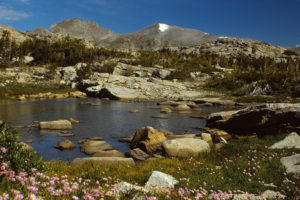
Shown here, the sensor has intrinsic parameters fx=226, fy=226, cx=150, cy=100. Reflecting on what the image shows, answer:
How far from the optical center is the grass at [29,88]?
52.7 meters

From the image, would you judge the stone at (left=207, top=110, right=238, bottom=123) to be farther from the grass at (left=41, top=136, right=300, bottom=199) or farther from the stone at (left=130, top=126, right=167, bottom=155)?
the grass at (left=41, top=136, right=300, bottom=199)

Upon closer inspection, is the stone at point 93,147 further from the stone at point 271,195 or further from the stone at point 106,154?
the stone at point 271,195

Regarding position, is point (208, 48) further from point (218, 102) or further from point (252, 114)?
point (252, 114)

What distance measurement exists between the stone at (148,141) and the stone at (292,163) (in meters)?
7.27

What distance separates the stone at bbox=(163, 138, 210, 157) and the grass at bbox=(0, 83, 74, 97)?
2003 inches

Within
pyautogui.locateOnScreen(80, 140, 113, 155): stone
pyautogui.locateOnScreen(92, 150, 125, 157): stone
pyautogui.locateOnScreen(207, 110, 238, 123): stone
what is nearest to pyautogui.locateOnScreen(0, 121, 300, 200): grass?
pyautogui.locateOnScreen(92, 150, 125, 157): stone

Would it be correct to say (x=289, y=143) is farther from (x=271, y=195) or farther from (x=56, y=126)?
(x=56, y=126)

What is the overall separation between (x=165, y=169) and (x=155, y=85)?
6005 cm

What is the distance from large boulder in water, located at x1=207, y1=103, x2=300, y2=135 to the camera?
14.5 meters

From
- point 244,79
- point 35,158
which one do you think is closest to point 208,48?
point 244,79

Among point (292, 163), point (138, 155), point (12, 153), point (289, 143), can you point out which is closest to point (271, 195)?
point (292, 163)

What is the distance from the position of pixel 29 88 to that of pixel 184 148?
193ft

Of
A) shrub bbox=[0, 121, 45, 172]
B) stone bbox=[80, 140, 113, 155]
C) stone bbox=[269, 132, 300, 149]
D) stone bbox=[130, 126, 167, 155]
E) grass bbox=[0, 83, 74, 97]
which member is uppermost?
shrub bbox=[0, 121, 45, 172]

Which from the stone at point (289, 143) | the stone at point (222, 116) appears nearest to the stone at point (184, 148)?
the stone at point (289, 143)
